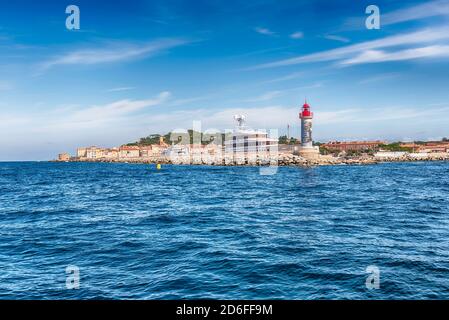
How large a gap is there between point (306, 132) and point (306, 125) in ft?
7.12

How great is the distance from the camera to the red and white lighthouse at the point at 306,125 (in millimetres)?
103188

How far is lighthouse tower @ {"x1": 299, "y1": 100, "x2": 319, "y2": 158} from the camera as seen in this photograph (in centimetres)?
10325

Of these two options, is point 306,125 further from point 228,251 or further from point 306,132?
point 228,251

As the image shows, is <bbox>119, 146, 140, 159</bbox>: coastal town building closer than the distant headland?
No

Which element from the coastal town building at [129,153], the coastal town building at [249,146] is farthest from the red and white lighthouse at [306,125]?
the coastal town building at [129,153]

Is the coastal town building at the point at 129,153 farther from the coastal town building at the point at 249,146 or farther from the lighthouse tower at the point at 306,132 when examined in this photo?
the lighthouse tower at the point at 306,132

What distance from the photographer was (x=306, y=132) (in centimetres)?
10400

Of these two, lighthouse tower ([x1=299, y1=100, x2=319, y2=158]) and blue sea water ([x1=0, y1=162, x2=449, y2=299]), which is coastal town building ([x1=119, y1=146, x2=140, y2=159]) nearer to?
lighthouse tower ([x1=299, y1=100, x2=319, y2=158])

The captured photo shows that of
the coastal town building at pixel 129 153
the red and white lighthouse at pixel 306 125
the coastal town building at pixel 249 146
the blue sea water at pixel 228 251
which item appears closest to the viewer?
the blue sea water at pixel 228 251

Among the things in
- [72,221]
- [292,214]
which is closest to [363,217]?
[292,214]

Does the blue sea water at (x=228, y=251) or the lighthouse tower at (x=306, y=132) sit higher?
the lighthouse tower at (x=306, y=132)

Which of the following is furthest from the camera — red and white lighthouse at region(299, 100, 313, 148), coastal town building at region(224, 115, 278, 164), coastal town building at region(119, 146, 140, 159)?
coastal town building at region(119, 146, 140, 159)

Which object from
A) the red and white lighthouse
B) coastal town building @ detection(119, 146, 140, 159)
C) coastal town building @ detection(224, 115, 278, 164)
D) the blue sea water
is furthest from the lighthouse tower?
coastal town building @ detection(119, 146, 140, 159)
